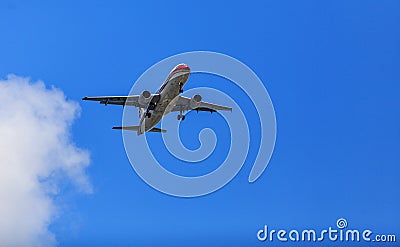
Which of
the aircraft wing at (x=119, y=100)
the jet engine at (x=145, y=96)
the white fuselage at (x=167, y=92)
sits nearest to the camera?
the white fuselage at (x=167, y=92)

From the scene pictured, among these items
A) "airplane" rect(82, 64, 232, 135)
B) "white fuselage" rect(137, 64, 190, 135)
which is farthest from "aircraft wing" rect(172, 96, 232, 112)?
"white fuselage" rect(137, 64, 190, 135)

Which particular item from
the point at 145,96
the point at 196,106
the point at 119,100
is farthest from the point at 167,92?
the point at 119,100

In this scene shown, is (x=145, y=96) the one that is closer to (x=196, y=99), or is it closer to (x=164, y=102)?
(x=164, y=102)

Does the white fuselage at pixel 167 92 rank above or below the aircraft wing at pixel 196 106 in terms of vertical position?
below

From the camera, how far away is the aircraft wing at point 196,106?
10969cm

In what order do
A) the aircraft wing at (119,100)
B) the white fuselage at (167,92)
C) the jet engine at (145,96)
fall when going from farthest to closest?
the aircraft wing at (119,100) → the jet engine at (145,96) → the white fuselage at (167,92)

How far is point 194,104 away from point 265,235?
31471mm

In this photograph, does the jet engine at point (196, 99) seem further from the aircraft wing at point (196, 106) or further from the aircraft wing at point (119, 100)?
the aircraft wing at point (119, 100)

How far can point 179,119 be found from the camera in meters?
108

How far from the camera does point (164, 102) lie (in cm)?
10600

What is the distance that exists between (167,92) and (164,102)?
2.53 meters

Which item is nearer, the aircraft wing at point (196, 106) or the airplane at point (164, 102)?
the airplane at point (164, 102)

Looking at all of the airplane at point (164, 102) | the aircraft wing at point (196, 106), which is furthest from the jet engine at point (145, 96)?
the aircraft wing at point (196, 106)

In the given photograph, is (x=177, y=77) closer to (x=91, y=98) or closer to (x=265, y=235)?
(x=91, y=98)
